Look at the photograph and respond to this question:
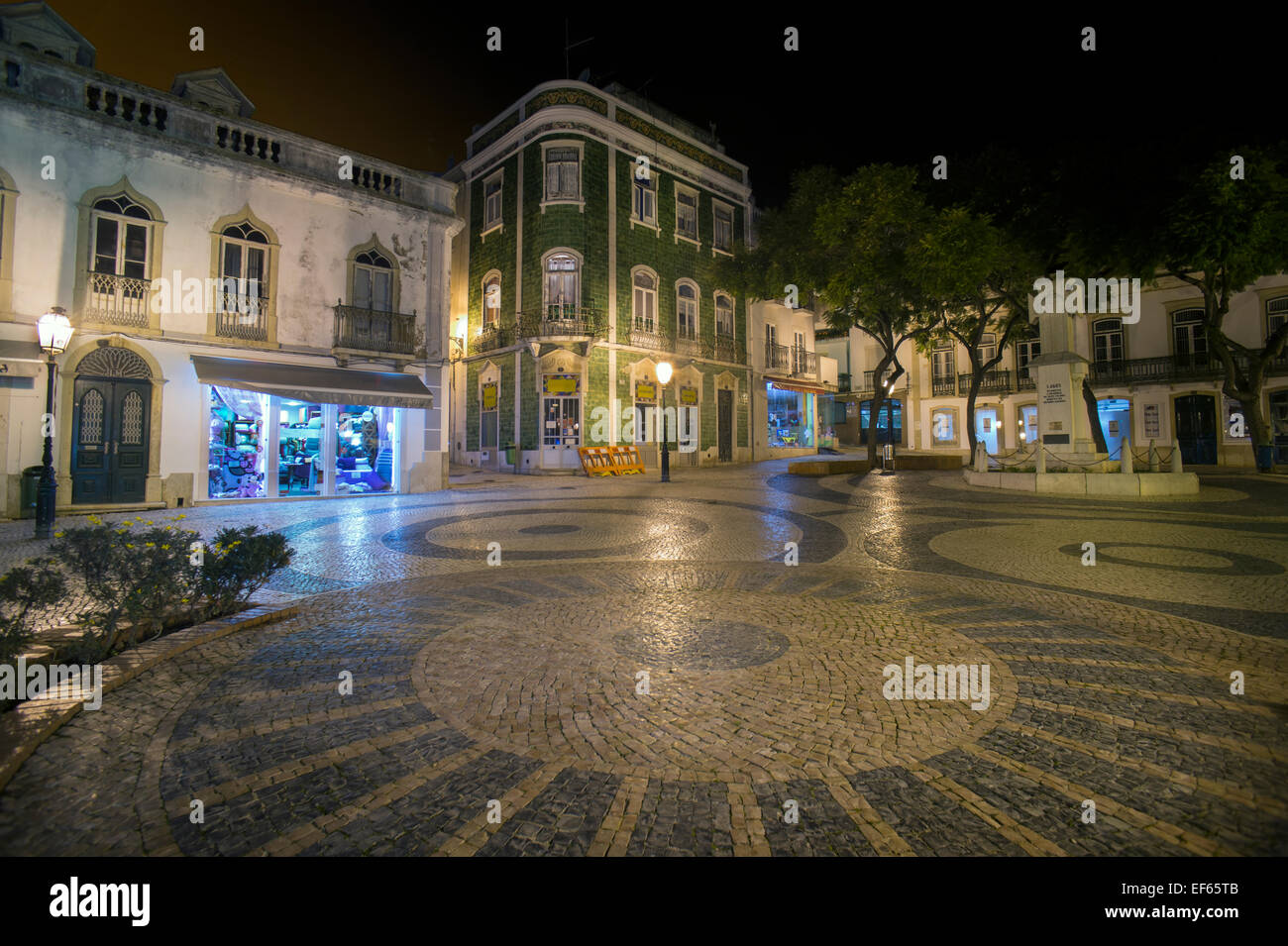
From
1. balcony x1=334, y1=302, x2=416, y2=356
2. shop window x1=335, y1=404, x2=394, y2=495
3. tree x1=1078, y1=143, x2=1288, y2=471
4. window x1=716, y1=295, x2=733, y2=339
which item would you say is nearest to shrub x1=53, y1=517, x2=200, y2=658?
shop window x1=335, y1=404, x2=394, y2=495

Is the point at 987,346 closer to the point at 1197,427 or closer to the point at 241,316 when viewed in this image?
the point at 1197,427

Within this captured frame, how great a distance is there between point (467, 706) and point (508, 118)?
28.9 meters

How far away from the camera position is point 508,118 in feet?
85.0

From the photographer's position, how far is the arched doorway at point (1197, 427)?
89.2 ft

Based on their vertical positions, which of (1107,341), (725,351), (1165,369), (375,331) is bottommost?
(375,331)

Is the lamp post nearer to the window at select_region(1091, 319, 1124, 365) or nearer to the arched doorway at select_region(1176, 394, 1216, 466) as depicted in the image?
the arched doorway at select_region(1176, 394, 1216, 466)

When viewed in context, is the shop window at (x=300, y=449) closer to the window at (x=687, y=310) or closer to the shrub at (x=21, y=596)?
the shrub at (x=21, y=596)

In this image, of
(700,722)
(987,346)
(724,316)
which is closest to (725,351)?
(724,316)

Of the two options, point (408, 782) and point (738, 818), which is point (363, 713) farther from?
point (738, 818)

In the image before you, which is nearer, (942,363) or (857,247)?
(857,247)

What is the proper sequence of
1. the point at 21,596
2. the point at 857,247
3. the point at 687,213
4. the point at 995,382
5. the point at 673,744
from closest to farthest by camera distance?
1. the point at 673,744
2. the point at 21,596
3. the point at 857,247
4. the point at 687,213
5. the point at 995,382

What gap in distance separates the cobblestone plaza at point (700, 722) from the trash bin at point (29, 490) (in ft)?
29.7

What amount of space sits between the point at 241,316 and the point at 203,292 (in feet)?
2.78

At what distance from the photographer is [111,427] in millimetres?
12516
